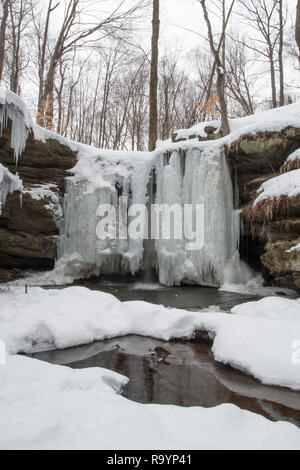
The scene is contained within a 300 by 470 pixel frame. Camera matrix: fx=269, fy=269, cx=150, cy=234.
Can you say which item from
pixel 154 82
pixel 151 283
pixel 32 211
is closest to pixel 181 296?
pixel 151 283

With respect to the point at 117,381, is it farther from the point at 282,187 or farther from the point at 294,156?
the point at 294,156

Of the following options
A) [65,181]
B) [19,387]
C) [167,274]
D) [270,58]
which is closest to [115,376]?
[19,387]

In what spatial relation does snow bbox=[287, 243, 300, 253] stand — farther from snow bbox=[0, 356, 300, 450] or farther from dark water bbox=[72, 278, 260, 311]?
snow bbox=[0, 356, 300, 450]

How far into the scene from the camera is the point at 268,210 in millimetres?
5566

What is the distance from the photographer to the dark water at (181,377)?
1.96m

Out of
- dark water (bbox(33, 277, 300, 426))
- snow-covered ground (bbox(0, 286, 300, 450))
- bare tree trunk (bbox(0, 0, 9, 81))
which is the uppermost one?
bare tree trunk (bbox(0, 0, 9, 81))

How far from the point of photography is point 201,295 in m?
5.95

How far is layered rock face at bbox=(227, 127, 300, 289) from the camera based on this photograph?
5.16 m

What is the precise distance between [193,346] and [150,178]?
5962 millimetres

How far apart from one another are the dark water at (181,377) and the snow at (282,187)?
372 cm

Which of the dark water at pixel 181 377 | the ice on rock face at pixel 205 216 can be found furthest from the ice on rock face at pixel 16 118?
the dark water at pixel 181 377

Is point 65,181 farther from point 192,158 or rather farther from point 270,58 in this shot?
point 270,58

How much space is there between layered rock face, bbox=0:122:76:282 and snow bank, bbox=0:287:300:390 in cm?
320

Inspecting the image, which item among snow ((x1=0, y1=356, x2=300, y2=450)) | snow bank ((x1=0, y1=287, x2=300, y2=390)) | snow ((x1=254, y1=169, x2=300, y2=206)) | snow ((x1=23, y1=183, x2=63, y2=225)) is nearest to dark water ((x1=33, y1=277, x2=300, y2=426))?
snow bank ((x1=0, y1=287, x2=300, y2=390))
